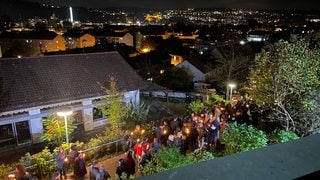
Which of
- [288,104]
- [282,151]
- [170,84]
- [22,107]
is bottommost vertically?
[170,84]

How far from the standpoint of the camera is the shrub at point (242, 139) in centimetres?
1088

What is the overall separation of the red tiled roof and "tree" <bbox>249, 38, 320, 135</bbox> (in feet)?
40.9

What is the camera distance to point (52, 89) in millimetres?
20984

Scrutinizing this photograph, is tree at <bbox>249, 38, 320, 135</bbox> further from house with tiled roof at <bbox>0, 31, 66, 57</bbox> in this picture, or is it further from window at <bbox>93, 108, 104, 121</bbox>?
house with tiled roof at <bbox>0, 31, 66, 57</bbox>

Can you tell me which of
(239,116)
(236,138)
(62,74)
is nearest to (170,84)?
(62,74)

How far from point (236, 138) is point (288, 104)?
2.84 metres

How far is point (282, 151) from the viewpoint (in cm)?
212

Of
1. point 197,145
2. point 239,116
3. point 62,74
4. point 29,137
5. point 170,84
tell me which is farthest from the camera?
point 170,84

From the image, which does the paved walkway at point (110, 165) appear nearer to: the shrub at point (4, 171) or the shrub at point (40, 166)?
the shrub at point (40, 166)

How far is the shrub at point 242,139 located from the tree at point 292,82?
1.86 metres

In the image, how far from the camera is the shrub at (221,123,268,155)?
35.7 ft

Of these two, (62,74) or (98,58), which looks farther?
(98,58)

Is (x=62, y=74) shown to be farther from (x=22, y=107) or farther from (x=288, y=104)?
(x=288, y=104)

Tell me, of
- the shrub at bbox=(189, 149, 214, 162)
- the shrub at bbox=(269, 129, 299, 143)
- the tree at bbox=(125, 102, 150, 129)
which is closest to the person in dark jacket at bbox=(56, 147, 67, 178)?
the shrub at bbox=(189, 149, 214, 162)
